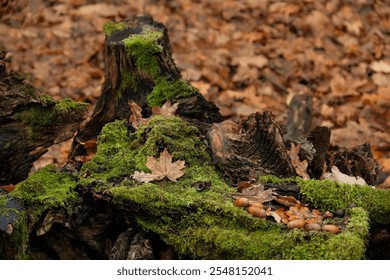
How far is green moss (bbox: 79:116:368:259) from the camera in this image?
2547mm

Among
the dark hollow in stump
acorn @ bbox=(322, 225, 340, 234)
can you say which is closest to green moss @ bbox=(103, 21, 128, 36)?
the dark hollow in stump

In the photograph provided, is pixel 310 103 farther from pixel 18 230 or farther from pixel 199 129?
pixel 18 230

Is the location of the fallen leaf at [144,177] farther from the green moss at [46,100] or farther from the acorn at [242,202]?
the green moss at [46,100]

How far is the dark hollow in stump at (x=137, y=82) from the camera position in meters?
3.84

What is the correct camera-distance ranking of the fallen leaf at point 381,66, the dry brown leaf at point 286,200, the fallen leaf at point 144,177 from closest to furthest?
1. the dry brown leaf at point 286,200
2. the fallen leaf at point 144,177
3. the fallen leaf at point 381,66

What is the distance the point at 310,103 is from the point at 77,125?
2.64 metres

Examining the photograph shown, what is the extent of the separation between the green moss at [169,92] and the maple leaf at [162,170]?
81 cm

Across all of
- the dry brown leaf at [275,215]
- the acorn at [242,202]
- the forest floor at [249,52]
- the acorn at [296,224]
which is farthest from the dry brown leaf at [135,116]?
the forest floor at [249,52]

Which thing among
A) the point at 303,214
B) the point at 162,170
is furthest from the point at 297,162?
the point at 162,170

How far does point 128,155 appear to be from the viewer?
327 cm

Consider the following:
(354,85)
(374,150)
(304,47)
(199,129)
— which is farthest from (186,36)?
(199,129)

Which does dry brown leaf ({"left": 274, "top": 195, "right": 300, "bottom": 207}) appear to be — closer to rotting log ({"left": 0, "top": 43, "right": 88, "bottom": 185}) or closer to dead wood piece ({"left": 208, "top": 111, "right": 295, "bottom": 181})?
dead wood piece ({"left": 208, "top": 111, "right": 295, "bottom": 181})

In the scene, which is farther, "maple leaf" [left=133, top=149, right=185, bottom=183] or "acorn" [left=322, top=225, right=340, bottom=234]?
"maple leaf" [left=133, top=149, right=185, bottom=183]

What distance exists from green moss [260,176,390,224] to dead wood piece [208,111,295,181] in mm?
255
